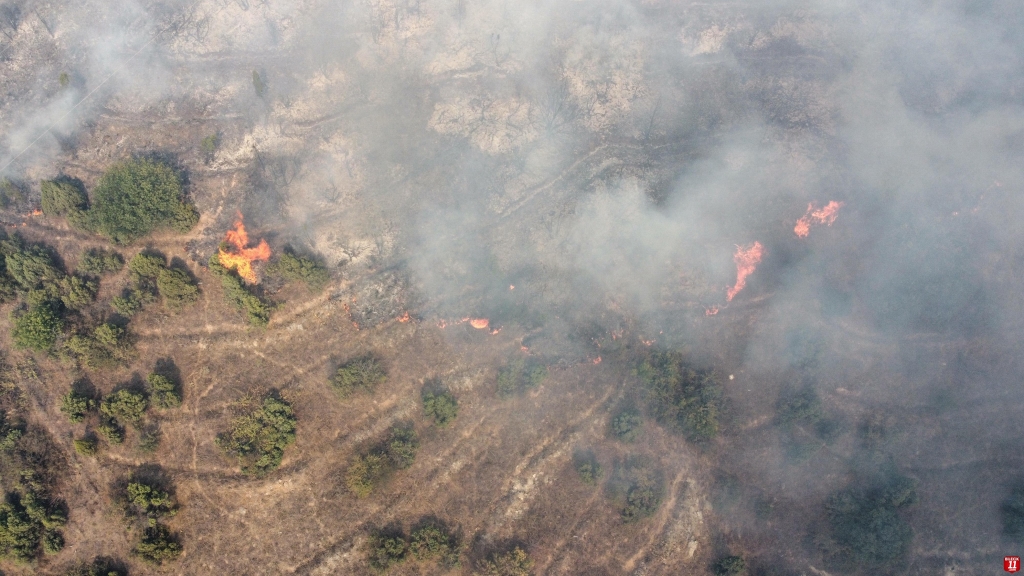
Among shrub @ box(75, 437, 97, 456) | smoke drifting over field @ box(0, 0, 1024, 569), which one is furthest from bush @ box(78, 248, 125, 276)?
shrub @ box(75, 437, 97, 456)

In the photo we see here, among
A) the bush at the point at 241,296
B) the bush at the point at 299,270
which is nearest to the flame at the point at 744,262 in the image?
the bush at the point at 299,270

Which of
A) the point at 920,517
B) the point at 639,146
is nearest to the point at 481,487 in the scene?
the point at 639,146

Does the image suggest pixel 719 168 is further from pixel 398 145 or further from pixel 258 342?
pixel 258 342

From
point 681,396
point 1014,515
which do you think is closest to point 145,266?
point 681,396

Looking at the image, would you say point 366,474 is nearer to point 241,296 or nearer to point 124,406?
point 241,296

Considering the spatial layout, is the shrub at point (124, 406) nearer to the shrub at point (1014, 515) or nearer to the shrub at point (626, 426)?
the shrub at point (626, 426)

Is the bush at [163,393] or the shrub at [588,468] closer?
the bush at [163,393]
